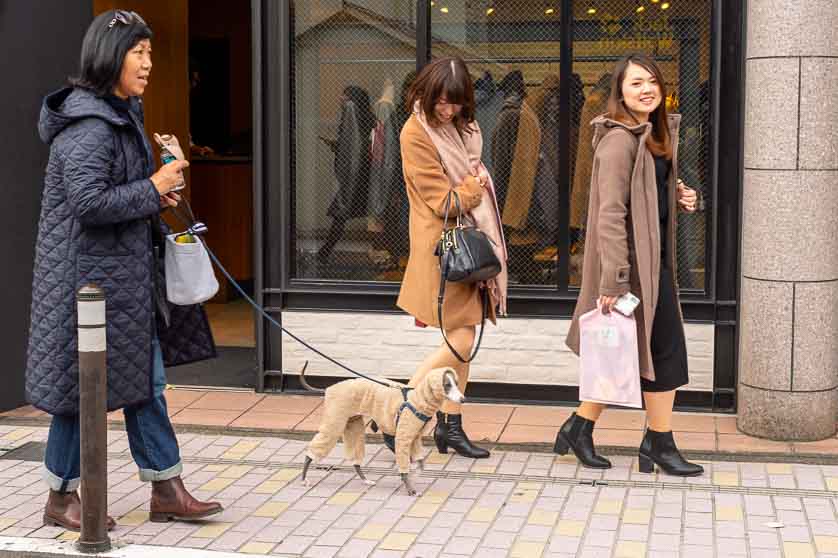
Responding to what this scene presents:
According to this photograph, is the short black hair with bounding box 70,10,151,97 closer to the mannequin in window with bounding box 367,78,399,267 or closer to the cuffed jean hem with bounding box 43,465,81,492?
the cuffed jean hem with bounding box 43,465,81,492

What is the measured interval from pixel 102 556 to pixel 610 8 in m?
4.23

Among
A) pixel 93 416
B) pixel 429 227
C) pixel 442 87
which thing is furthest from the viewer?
pixel 429 227

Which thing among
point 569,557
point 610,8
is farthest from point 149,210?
point 610,8

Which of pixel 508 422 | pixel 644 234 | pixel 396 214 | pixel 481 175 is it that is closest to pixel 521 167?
pixel 396 214

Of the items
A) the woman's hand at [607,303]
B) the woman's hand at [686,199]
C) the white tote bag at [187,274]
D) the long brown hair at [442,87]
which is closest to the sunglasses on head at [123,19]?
the white tote bag at [187,274]

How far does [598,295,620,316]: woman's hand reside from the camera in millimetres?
5859

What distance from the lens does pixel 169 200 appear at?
17.3 feet

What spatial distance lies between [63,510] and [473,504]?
1750mm

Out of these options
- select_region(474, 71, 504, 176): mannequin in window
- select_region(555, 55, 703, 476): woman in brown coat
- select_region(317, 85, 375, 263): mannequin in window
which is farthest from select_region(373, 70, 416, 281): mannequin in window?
select_region(555, 55, 703, 476): woman in brown coat

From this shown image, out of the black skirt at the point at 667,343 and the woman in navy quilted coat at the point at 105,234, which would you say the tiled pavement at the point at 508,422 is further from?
the woman in navy quilted coat at the point at 105,234

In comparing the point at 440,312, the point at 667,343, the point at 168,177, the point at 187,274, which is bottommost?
the point at 667,343

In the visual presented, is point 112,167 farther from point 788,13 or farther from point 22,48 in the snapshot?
point 788,13

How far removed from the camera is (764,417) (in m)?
6.73

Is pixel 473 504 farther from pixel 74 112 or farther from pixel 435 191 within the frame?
pixel 74 112
